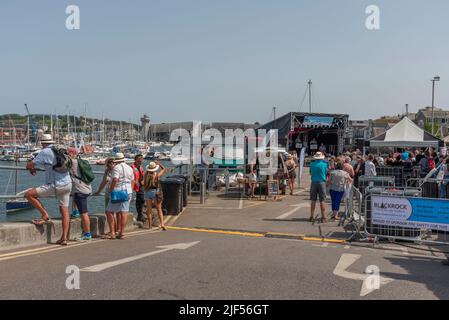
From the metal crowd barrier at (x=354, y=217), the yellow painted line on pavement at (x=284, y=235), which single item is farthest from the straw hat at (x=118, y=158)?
the metal crowd barrier at (x=354, y=217)

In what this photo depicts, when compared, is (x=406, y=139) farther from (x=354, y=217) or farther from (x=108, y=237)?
(x=108, y=237)

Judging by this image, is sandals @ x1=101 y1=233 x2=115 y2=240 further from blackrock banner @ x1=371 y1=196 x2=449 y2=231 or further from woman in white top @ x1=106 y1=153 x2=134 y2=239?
blackrock banner @ x1=371 y1=196 x2=449 y2=231

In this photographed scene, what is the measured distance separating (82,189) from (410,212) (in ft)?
21.7

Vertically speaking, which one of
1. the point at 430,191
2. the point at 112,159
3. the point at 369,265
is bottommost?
the point at 369,265

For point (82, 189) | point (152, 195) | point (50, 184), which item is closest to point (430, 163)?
point (152, 195)

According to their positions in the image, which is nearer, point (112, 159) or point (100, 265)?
point (100, 265)

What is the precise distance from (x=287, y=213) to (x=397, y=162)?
11.1 meters

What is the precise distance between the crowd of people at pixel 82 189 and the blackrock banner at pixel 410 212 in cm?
496

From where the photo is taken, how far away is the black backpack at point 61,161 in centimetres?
848

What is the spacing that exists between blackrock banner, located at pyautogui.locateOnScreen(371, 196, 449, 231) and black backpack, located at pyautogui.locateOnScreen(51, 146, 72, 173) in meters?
6.21

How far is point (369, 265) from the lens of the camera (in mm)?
7656
